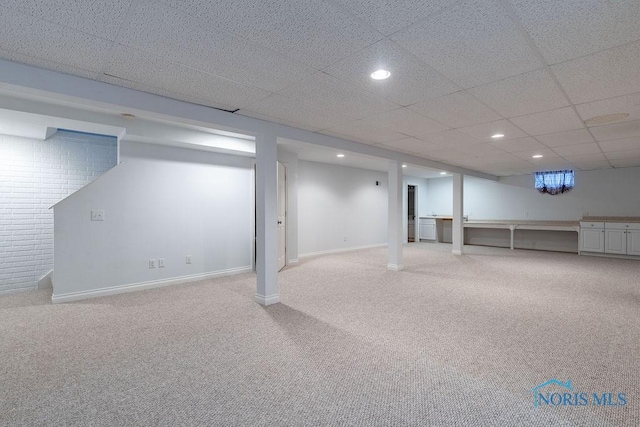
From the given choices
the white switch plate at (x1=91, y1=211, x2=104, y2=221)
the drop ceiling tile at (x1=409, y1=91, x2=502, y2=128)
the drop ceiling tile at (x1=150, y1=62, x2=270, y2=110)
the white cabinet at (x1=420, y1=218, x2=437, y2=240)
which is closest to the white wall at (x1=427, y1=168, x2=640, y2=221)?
the white cabinet at (x1=420, y1=218, x2=437, y2=240)

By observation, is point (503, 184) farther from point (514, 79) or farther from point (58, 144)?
point (58, 144)

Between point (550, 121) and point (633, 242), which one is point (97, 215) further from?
point (633, 242)

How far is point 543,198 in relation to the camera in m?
8.46

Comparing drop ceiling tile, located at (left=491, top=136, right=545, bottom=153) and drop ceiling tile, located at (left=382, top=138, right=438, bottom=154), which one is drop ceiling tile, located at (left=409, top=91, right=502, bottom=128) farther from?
drop ceiling tile, located at (left=491, top=136, right=545, bottom=153)

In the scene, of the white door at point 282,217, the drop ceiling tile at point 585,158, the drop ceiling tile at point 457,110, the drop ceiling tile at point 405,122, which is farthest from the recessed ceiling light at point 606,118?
the white door at point 282,217

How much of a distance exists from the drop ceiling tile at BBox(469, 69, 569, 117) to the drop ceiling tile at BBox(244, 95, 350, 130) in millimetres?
1399

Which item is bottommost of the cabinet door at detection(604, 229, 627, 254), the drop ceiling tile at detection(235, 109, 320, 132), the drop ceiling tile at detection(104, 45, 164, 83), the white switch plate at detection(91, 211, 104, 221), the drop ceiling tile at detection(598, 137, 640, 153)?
the cabinet door at detection(604, 229, 627, 254)

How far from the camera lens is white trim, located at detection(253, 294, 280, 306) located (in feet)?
11.9

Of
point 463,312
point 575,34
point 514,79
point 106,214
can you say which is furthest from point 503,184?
point 106,214

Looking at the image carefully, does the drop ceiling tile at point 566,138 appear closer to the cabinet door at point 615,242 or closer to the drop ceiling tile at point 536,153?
the drop ceiling tile at point 536,153

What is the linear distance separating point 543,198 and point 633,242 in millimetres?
2159

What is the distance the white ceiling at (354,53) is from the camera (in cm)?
160

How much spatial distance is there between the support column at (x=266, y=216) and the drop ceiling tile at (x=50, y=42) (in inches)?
67.9

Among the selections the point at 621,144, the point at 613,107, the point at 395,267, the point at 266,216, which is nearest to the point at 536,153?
the point at 621,144
